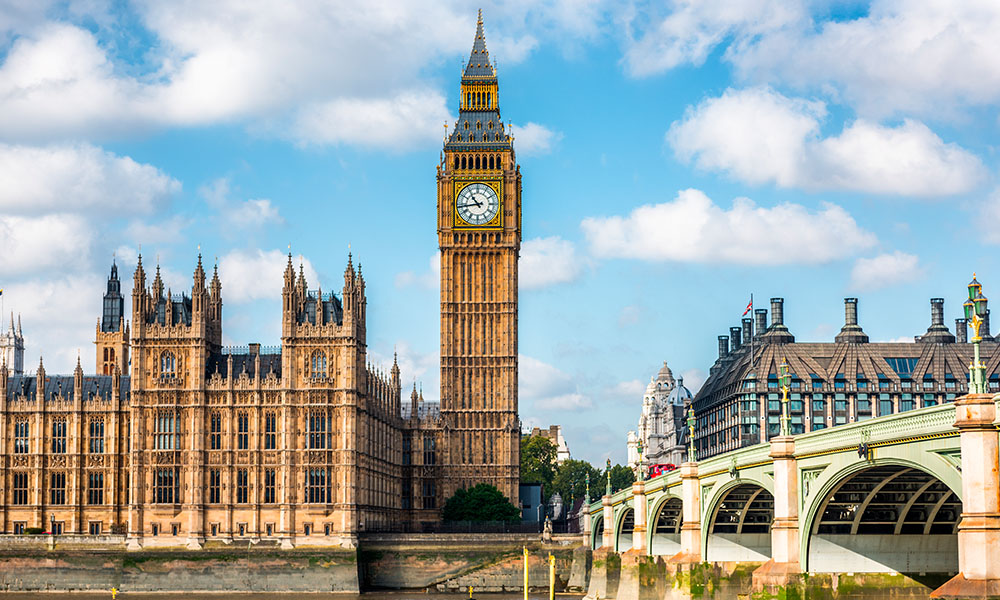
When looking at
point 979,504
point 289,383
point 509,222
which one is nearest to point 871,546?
point 979,504

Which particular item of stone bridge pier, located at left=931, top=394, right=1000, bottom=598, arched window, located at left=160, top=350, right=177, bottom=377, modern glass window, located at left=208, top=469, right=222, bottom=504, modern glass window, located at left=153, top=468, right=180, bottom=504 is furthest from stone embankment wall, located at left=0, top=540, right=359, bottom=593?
stone bridge pier, located at left=931, top=394, right=1000, bottom=598

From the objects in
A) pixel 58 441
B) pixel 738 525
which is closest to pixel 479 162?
pixel 58 441

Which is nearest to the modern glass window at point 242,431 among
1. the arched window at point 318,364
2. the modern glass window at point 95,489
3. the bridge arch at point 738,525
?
the arched window at point 318,364

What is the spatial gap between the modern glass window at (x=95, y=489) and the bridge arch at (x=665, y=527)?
46.7 meters

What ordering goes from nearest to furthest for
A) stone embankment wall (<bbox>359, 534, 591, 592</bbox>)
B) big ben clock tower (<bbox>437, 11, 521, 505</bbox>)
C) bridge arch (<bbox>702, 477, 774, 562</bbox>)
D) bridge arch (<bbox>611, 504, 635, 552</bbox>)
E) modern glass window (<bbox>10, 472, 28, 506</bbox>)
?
1. bridge arch (<bbox>702, 477, 774, 562</bbox>)
2. bridge arch (<bbox>611, 504, 635, 552</bbox>)
3. stone embankment wall (<bbox>359, 534, 591, 592</bbox>)
4. modern glass window (<bbox>10, 472, 28, 506</bbox>)
5. big ben clock tower (<bbox>437, 11, 521, 505</bbox>)

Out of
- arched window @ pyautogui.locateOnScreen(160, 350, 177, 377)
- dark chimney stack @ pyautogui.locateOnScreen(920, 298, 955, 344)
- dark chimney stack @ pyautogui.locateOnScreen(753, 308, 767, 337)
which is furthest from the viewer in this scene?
dark chimney stack @ pyautogui.locateOnScreen(753, 308, 767, 337)

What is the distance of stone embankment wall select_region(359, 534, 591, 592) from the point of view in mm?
118625

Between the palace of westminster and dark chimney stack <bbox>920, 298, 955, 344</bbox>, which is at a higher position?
dark chimney stack <bbox>920, 298, 955, 344</bbox>

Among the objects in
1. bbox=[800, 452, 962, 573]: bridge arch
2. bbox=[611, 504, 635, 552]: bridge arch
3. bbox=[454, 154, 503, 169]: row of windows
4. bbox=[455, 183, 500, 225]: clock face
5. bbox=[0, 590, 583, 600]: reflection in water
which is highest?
bbox=[454, 154, 503, 169]: row of windows

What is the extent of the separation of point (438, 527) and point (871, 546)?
3066 inches

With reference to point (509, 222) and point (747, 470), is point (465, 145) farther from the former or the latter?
point (747, 470)

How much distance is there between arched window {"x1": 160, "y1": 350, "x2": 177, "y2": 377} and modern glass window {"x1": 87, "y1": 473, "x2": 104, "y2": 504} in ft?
38.6

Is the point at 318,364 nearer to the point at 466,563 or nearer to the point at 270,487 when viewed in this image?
the point at 270,487

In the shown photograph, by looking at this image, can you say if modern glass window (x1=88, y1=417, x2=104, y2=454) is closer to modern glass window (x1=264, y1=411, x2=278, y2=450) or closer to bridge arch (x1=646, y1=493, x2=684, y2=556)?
modern glass window (x1=264, y1=411, x2=278, y2=450)
